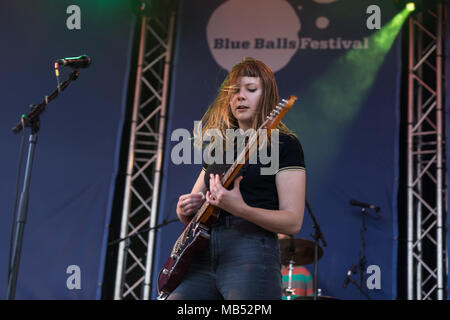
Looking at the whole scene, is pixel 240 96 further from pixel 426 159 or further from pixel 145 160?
pixel 426 159

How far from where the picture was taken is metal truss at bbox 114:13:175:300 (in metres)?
5.93

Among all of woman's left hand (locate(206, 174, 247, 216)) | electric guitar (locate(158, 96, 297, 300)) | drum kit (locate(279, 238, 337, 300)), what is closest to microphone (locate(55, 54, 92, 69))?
electric guitar (locate(158, 96, 297, 300))

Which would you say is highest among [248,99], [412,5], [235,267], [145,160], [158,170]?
[412,5]

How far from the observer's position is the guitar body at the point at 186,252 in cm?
208

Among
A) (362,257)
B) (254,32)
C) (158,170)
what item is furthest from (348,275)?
(254,32)

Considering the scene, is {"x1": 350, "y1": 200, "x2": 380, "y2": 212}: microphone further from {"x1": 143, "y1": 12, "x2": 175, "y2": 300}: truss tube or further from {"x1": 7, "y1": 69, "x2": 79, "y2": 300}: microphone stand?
{"x1": 7, "y1": 69, "x2": 79, "y2": 300}: microphone stand

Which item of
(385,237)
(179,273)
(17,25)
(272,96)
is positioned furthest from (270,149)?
(17,25)

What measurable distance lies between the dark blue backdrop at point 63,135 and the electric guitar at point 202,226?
3834mm

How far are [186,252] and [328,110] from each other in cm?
434

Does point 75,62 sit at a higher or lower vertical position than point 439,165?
lower

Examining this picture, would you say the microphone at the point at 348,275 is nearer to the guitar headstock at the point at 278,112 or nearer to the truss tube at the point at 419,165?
the truss tube at the point at 419,165

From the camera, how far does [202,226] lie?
2111 mm

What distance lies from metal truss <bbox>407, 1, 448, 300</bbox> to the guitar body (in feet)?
13.3

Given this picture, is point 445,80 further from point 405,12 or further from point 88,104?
point 88,104
